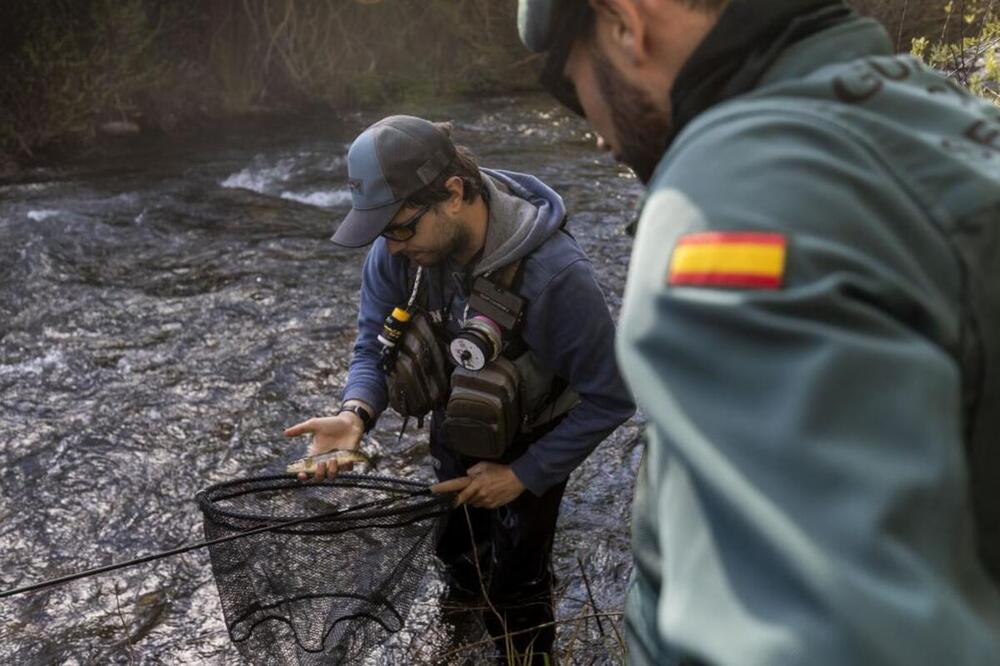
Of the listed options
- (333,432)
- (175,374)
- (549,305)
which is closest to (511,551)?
(333,432)

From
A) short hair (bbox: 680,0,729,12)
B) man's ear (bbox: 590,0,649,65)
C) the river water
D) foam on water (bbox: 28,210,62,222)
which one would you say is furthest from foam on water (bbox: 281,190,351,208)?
short hair (bbox: 680,0,729,12)

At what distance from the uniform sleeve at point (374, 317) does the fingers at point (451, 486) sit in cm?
55

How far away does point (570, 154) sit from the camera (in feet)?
36.1

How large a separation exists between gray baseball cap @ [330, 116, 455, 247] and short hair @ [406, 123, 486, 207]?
0.02 meters

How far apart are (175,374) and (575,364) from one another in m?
3.98

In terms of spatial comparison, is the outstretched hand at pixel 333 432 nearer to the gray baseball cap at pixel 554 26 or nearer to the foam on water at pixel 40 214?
the gray baseball cap at pixel 554 26

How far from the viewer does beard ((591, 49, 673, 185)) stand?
1269mm

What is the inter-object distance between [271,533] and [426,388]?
0.77 metres

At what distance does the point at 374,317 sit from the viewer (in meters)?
3.74

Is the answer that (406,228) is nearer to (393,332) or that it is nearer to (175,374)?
(393,332)

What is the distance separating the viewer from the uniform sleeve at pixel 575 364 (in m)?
3.20

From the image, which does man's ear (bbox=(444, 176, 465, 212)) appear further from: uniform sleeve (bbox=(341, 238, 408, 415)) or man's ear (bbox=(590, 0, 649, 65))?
man's ear (bbox=(590, 0, 649, 65))

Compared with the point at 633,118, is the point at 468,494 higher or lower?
lower

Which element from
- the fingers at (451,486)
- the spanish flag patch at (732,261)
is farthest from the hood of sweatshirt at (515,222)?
the spanish flag patch at (732,261)
